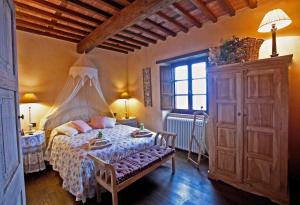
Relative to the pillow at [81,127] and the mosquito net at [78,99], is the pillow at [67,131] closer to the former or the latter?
the pillow at [81,127]

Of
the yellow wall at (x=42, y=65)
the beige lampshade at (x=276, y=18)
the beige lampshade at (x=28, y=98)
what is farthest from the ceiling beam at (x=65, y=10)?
the beige lampshade at (x=276, y=18)

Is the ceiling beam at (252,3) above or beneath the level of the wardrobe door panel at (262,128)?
above

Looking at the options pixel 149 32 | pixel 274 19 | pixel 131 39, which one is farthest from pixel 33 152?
pixel 274 19

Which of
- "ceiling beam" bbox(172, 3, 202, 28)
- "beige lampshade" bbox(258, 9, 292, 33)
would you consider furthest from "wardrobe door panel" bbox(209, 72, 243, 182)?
"ceiling beam" bbox(172, 3, 202, 28)

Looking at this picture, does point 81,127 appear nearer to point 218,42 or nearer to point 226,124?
point 226,124

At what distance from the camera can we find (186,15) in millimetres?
2869

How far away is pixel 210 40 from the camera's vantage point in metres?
3.24

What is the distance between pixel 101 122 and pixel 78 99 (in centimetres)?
83

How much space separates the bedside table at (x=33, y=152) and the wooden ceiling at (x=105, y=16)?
2142 mm

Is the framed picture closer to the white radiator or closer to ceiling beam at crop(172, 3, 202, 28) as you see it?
the white radiator

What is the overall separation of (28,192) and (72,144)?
87 centimetres

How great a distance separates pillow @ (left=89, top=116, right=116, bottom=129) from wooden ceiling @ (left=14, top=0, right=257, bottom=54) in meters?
1.71

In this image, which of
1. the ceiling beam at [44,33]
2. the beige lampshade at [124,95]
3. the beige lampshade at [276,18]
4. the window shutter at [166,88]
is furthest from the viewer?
the beige lampshade at [124,95]

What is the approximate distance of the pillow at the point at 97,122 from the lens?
383 centimetres
